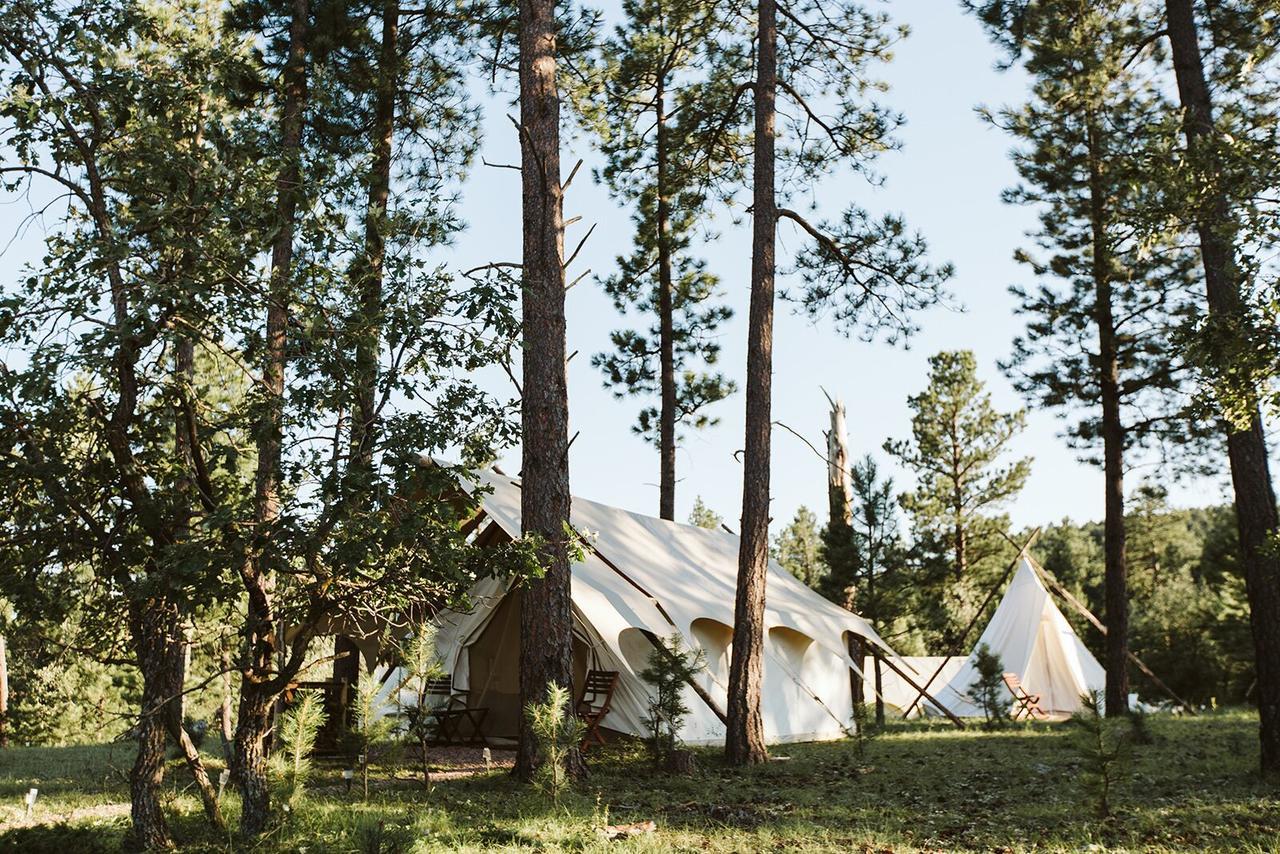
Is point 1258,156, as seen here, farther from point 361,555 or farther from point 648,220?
point 648,220

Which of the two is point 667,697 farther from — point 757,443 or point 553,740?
point 553,740

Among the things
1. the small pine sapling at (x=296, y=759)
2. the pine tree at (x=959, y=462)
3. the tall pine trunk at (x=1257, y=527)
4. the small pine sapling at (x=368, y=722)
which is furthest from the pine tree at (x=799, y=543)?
the small pine sapling at (x=296, y=759)

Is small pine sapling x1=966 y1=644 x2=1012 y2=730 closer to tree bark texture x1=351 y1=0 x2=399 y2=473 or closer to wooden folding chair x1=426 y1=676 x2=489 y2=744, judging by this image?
wooden folding chair x1=426 y1=676 x2=489 y2=744

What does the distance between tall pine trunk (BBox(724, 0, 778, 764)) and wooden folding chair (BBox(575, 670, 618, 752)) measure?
1230 mm

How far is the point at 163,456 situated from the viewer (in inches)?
193

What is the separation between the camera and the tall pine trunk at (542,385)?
740cm

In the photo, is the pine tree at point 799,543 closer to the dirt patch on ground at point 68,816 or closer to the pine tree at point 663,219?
the pine tree at point 663,219

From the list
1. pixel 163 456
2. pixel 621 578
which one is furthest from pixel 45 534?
pixel 621 578

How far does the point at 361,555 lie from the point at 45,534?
1.51 m

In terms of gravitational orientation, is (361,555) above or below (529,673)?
above

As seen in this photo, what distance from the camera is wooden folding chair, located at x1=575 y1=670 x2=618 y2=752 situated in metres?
9.14

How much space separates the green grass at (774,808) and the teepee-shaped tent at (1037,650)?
7.32m

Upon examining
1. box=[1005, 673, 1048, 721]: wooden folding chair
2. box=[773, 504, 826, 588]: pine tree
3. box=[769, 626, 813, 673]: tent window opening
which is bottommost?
box=[1005, 673, 1048, 721]: wooden folding chair

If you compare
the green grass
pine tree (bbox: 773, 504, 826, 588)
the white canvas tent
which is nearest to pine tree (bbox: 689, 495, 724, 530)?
pine tree (bbox: 773, 504, 826, 588)
